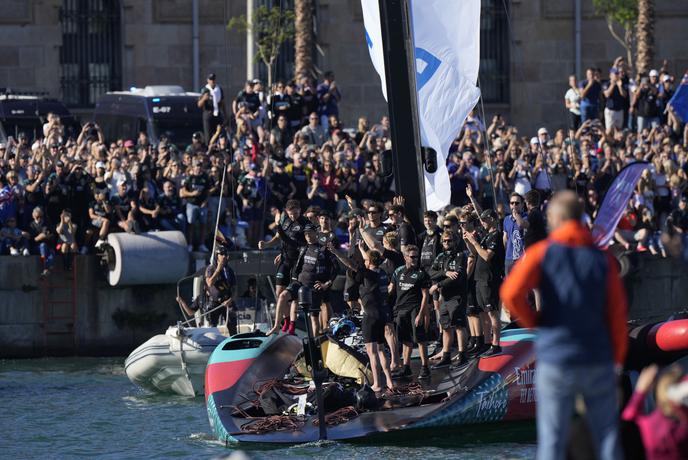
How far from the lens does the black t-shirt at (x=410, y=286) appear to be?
1784 cm

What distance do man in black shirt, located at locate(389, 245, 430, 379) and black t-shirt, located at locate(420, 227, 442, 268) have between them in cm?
64

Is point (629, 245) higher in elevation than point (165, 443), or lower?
higher

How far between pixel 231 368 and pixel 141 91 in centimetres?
1353

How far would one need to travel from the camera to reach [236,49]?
117 feet

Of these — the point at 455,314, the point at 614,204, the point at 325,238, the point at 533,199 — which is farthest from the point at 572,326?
the point at 325,238

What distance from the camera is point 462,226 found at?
17922 mm

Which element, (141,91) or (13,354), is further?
(141,91)

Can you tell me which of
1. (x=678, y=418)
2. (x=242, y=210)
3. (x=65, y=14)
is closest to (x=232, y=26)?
(x=65, y=14)

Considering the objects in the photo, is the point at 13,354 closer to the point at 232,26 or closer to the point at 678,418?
the point at 232,26

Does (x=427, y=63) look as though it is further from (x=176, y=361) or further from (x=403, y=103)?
(x=176, y=361)

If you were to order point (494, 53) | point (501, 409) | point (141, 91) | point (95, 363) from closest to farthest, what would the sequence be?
1. point (501, 409)
2. point (95, 363)
3. point (141, 91)
4. point (494, 53)

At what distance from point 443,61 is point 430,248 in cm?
239

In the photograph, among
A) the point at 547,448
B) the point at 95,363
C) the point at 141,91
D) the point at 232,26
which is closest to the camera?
the point at 547,448

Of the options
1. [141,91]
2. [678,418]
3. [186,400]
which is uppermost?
[141,91]
